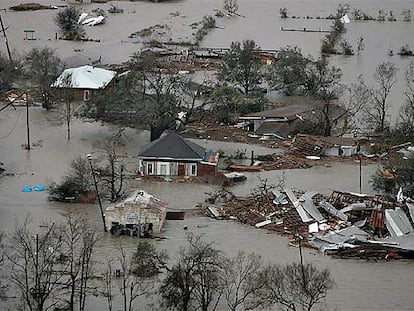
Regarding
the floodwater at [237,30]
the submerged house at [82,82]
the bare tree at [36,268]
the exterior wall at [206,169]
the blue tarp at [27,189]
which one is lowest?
the bare tree at [36,268]

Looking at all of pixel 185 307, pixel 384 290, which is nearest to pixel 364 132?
pixel 384 290

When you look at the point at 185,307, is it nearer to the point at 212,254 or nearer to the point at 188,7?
the point at 212,254

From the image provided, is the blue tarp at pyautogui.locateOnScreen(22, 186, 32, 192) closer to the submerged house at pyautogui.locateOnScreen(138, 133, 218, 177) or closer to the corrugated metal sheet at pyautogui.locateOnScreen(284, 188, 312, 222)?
the submerged house at pyautogui.locateOnScreen(138, 133, 218, 177)

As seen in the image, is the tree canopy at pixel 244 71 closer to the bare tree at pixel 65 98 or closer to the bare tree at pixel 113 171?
the bare tree at pixel 65 98

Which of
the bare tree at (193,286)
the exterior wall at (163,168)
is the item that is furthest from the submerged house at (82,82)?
the bare tree at (193,286)

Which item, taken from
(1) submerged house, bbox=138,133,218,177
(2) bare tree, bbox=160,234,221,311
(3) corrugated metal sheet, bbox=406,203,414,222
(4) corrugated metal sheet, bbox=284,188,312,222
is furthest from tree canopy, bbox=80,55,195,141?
(2) bare tree, bbox=160,234,221,311
